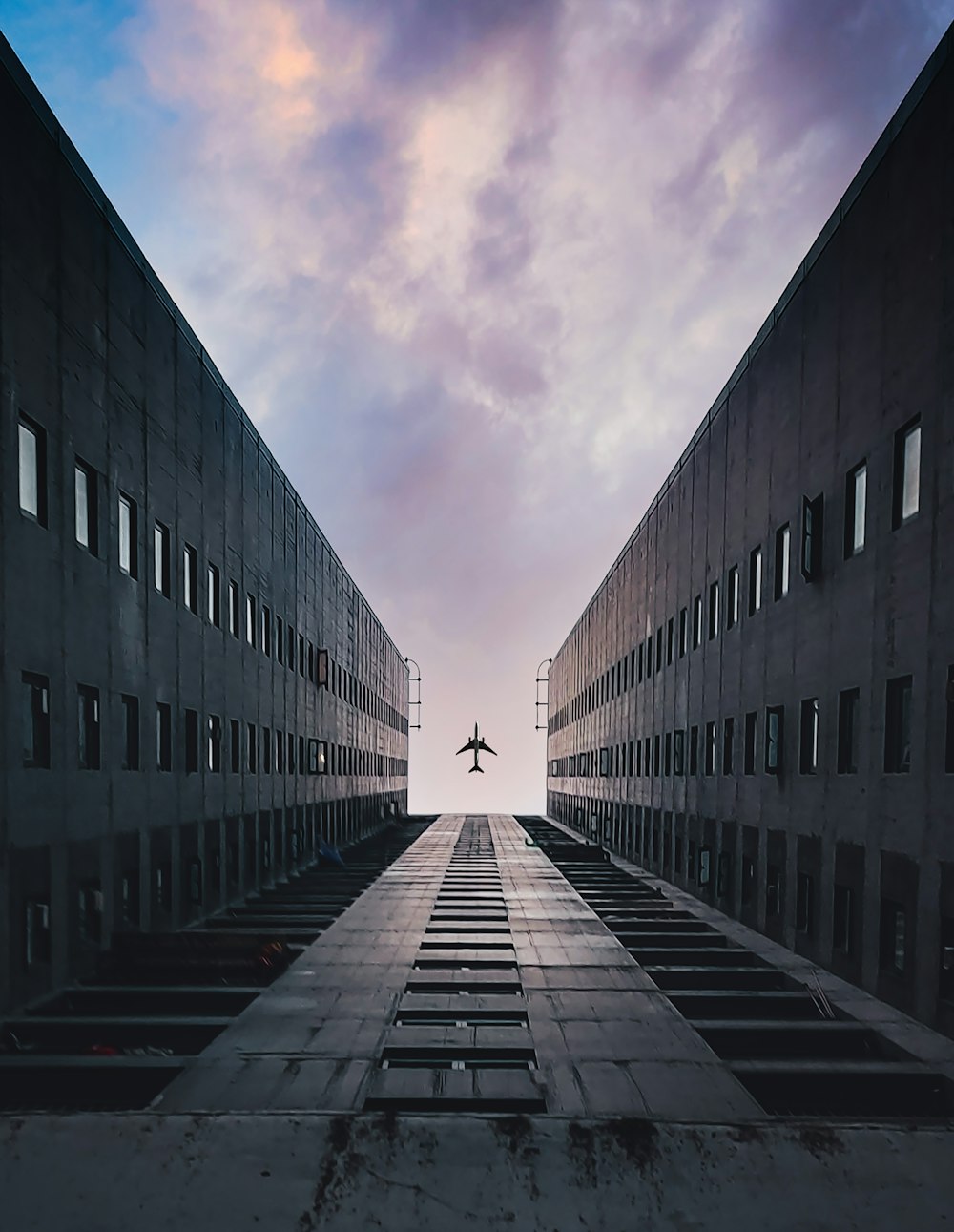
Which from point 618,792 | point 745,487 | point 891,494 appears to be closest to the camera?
point 891,494

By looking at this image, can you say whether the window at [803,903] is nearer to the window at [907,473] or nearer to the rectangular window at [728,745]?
the rectangular window at [728,745]

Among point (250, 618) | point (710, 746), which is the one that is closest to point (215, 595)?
point (250, 618)

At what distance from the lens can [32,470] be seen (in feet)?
63.2

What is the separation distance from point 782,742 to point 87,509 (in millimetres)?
24061

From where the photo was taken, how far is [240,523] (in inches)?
1428

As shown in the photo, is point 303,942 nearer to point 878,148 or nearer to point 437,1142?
point 437,1142

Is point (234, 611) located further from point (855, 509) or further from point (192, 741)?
point (855, 509)

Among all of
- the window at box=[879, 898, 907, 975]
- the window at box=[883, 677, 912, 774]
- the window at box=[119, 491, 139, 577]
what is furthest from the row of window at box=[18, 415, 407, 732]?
the window at box=[879, 898, 907, 975]

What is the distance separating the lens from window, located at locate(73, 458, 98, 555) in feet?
70.7

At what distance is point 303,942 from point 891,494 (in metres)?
24.1

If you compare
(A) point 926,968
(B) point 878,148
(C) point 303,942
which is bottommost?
(C) point 303,942

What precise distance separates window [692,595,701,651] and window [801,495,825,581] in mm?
13973

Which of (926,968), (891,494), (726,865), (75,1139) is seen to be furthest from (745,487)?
(75,1139)

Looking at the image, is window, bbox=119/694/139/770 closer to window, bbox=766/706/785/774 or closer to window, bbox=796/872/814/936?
window, bbox=766/706/785/774
